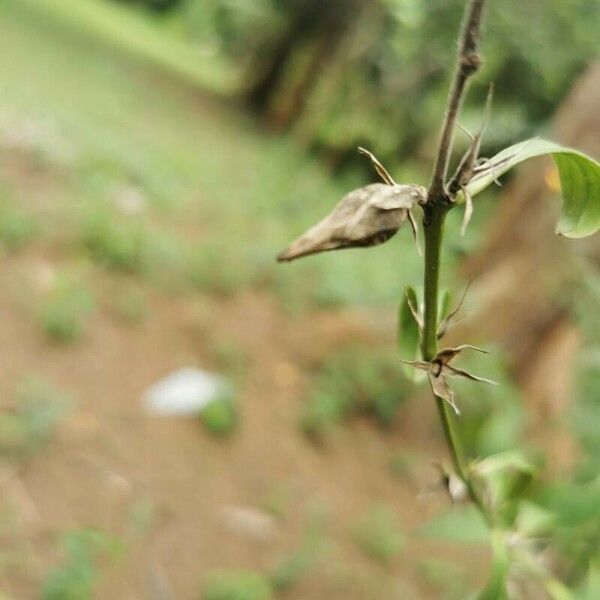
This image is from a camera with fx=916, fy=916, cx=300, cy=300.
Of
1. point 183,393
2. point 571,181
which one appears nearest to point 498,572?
point 571,181

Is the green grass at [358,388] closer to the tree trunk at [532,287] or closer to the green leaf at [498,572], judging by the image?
the tree trunk at [532,287]

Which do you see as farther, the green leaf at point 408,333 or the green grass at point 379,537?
the green grass at point 379,537

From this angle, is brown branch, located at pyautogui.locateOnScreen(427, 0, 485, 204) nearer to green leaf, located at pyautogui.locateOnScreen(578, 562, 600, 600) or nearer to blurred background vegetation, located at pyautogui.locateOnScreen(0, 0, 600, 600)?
blurred background vegetation, located at pyautogui.locateOnScreen(0, 0, 600, 600)

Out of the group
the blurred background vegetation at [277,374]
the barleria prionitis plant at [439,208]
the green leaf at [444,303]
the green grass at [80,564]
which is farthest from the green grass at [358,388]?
the barleria prionitis plant at [439,208]

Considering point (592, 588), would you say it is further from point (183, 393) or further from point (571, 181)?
point (183, 393)

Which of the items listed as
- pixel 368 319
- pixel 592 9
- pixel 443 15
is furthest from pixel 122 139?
pixel 443 15

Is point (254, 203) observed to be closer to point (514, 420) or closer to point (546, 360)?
point (546, 360)
